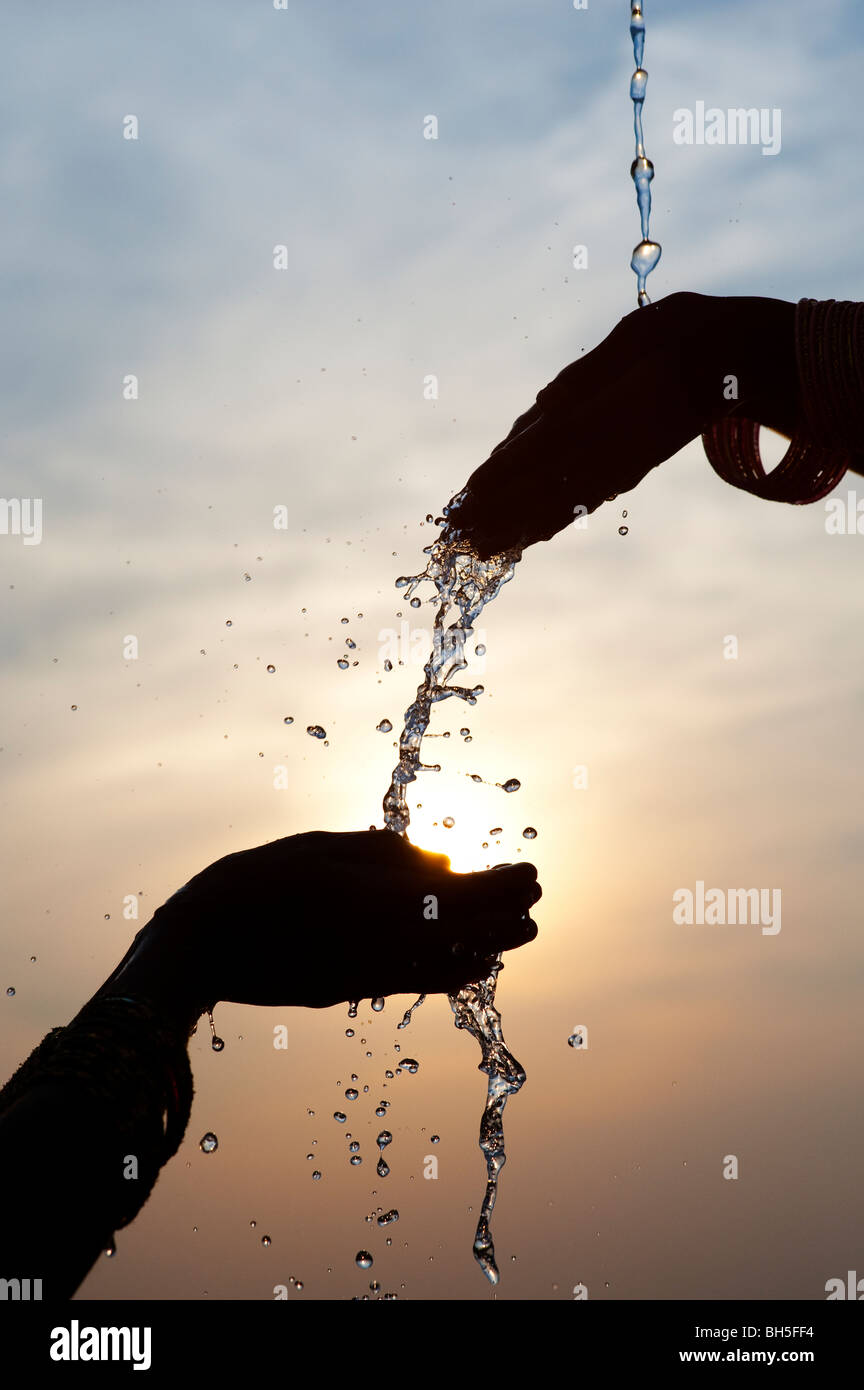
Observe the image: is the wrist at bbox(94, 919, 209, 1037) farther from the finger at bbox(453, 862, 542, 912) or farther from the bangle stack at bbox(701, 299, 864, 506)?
the bangle stack at bbox(701, 299, 864, 506)

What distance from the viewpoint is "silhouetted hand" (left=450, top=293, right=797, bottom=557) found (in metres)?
2.09

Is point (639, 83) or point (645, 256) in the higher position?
point (639, 83)

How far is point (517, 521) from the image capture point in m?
2.21

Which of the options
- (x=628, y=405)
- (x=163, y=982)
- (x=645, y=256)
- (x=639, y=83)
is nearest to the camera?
(x=163, y=982)

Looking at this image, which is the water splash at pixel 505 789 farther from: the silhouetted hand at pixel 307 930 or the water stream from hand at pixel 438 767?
the silhouetted hand at pixel 307 930

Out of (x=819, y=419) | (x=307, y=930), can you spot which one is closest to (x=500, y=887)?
(x=307, y=930)

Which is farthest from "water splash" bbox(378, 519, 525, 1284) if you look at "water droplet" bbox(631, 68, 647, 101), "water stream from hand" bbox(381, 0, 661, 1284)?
"water droplet" bbox(631, 68, 647, 101)

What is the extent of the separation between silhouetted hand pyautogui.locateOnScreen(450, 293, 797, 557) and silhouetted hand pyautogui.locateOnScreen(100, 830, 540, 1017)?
84 cm

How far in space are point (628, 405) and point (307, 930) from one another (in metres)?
1.09

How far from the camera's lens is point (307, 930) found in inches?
58.4

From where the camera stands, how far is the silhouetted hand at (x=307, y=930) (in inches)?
58.1

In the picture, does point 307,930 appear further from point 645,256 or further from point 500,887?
point 645,256
